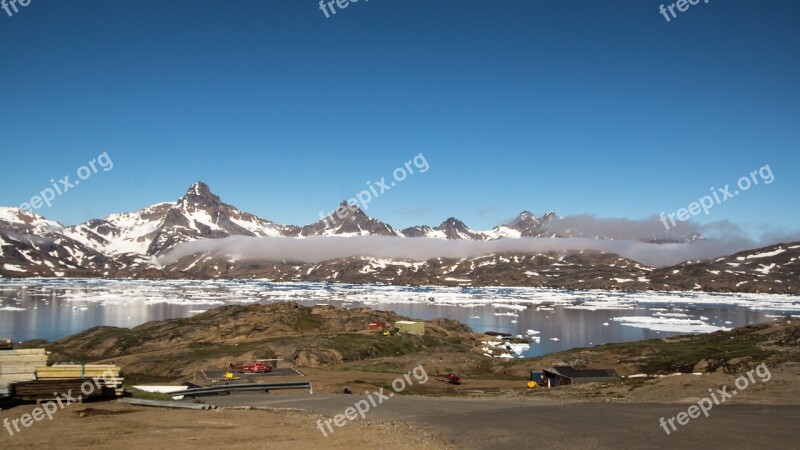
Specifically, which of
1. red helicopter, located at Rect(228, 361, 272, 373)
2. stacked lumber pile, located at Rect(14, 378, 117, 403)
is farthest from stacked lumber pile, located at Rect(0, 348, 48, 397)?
red helicopter, located at Rect(228, 361, 272, 373)

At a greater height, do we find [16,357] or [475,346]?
[16,357]

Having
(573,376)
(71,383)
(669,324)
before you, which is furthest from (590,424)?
(669,324)

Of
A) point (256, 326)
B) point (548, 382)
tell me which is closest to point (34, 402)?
point (548, 382)

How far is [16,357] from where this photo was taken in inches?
957

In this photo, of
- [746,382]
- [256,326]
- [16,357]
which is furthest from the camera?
[256,326]

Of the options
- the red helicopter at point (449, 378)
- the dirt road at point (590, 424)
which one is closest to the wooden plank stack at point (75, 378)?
the dirt road at point (590, 424)

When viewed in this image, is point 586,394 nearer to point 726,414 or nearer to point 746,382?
point 746,382

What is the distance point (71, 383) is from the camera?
77.1 ft

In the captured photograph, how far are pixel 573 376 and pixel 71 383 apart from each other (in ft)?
123

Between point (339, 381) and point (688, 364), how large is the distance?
1385 inches

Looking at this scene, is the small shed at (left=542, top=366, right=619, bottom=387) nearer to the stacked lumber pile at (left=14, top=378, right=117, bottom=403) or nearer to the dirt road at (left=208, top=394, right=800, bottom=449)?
the dirt road at (left=208, top=394, right=800, bottom=449)

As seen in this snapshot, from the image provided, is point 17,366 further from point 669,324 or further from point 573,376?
point 669,324

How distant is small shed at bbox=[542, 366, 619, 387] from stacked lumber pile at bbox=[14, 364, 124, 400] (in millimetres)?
34648

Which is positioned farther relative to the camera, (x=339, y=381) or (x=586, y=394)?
(x=339, y=381)
